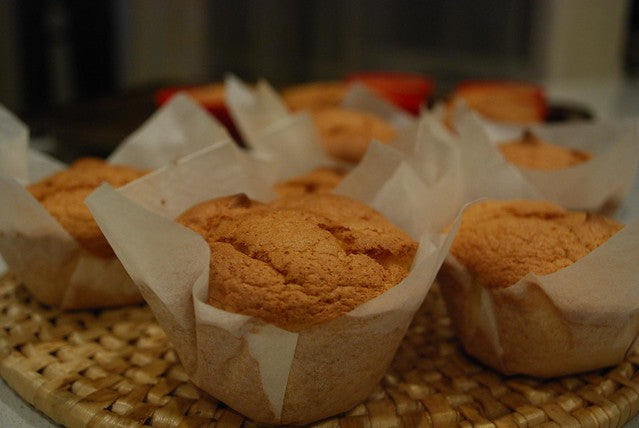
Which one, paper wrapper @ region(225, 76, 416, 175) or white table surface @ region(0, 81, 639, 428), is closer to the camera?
white table surface @ region(0, 81, 639, 428)

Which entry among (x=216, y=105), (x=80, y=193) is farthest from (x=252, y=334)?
(x=216, y=105)

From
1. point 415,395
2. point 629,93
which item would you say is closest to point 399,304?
point 415,395

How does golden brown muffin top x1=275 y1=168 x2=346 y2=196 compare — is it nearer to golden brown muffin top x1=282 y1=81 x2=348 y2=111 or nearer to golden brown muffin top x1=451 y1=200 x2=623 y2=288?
golden brown muffin top x1=451 y1=200 x2=623 y2=288

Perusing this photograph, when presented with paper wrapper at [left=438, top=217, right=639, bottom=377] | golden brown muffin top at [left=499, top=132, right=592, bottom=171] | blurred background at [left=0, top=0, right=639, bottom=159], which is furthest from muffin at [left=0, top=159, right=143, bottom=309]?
blurred background at [left=0, top=0, right=639, bottom=159]

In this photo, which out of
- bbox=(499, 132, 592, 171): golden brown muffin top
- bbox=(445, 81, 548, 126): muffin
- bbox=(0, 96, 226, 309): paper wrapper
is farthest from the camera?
bbox=(445, 81, 548, 126): muffin

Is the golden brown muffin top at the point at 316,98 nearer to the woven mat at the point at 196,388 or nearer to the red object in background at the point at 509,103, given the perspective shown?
the red object in background at the point at 509,103

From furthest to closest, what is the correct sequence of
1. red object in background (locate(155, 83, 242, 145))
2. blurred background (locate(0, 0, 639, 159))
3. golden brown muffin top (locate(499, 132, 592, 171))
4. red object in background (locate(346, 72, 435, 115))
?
1. blurred background (locate(0, 0, 639, 159))
2. red object in background (locate(346, 72, 435, 115))
3. red object in background (locate(155, 83, 242, 145))
4. golden brown muffin top (locate(499, 132, 592, 171))

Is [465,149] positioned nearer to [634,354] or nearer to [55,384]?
[634,354]

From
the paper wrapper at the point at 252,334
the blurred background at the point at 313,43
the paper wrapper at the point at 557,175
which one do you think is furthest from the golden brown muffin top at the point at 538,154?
the blurred background at the point at 313,43
